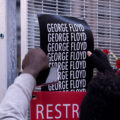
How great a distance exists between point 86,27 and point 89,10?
20.7 inches

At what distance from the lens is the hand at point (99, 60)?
2311 millimetres

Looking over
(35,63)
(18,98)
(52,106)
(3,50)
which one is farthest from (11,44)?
(18,98)

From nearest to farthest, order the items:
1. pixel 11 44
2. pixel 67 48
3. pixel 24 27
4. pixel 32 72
Answer: pixel 32 72 → pixel 11 44 → pixel 67 48 → pixel 24 27

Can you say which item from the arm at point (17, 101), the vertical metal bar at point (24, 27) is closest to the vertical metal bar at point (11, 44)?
the vertical metal bar at point (24, 27)

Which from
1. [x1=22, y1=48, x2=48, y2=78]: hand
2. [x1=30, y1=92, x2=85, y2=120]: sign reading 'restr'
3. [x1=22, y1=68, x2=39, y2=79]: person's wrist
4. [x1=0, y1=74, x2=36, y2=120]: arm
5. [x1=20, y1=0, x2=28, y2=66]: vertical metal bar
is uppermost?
[x1=20, y1=0, x2=28, y2=66]: vertical metal bar

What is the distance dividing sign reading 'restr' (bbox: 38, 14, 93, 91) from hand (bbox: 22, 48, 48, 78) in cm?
97

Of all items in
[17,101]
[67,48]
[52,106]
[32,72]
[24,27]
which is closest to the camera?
[17,101]

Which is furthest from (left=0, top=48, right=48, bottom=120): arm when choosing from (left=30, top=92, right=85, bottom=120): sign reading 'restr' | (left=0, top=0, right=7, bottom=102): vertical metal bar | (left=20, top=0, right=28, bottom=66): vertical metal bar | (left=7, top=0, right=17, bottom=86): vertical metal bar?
(left=20, top=0, right=28, bottom=66): vertical metal bar

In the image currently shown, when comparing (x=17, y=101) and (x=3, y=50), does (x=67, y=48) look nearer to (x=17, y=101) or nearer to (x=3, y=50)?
(x=3, y=50)

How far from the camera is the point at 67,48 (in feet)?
7.97

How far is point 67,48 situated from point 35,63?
113 cm

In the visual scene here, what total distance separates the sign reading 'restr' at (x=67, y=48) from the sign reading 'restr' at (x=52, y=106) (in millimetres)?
301

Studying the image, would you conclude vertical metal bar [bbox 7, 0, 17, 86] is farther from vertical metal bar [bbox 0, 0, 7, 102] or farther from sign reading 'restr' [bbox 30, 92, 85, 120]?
sign reading 'restr' [bbox 30, 92, 85, 120]

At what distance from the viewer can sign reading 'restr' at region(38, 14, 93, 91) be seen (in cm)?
234
